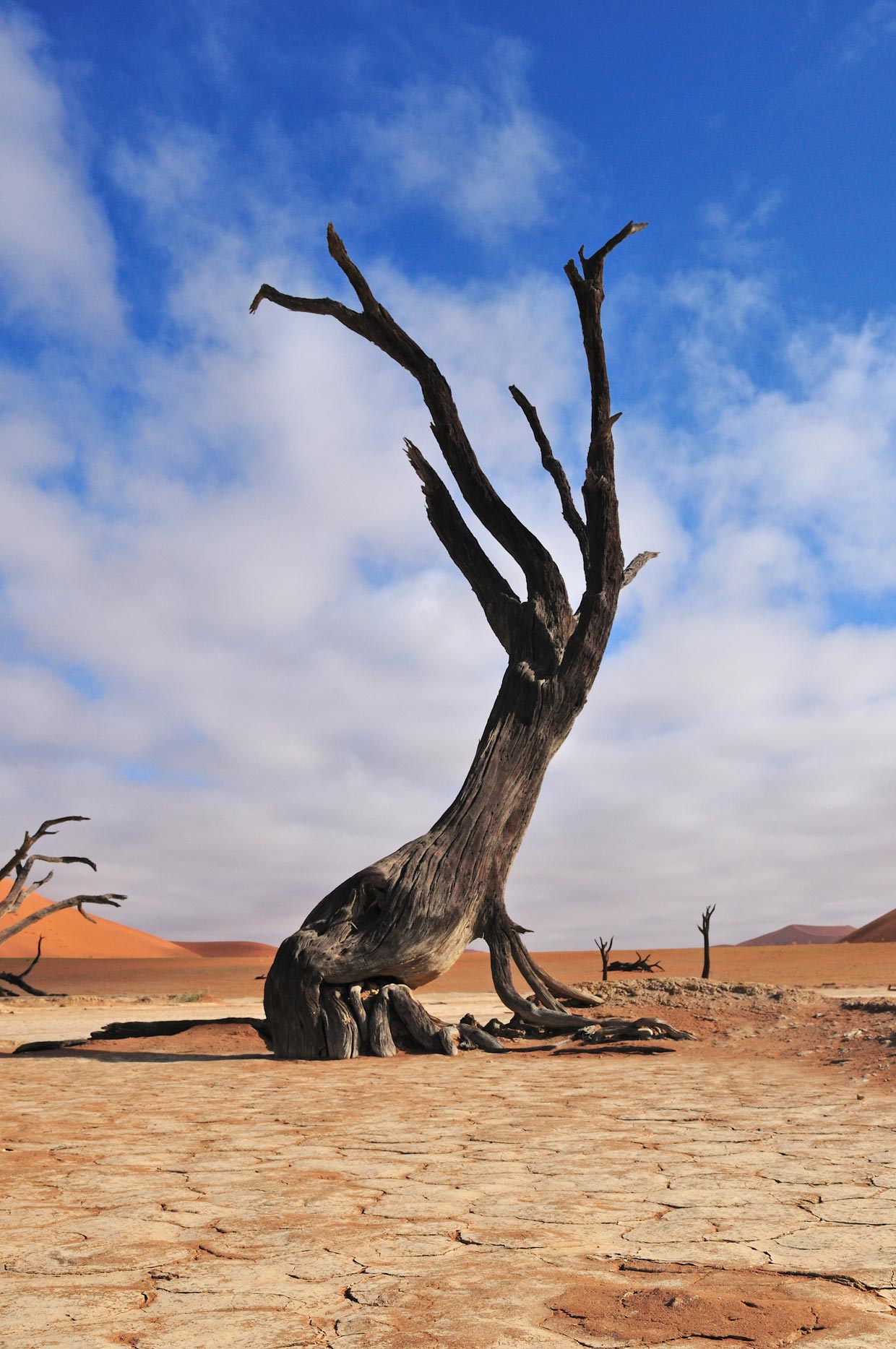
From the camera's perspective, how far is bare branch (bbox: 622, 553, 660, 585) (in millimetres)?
10969

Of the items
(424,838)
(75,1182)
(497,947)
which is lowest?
(75,1182)

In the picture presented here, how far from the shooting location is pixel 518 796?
9836 millimetres

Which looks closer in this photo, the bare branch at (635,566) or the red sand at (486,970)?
the bare branch at (635,566)

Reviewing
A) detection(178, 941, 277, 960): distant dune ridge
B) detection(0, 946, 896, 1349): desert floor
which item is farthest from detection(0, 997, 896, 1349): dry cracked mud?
detection(178, 941, 277, 960): distant dune ridge

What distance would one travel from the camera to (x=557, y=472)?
10.9 metres

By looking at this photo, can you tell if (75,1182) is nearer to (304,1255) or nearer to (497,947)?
(304,1255)

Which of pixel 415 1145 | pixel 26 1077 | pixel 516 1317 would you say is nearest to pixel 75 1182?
pixel 415 1145

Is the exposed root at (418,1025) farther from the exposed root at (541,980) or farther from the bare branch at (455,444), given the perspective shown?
the bare branch at (455,444)

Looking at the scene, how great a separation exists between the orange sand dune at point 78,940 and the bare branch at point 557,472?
47207 millimetres

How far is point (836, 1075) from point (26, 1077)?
5.74 metres

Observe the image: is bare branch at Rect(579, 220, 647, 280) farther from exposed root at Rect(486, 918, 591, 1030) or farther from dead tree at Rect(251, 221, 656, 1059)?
exposed root at Rect(486, 918, 591, 1030)

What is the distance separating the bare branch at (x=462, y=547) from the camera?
35.9ft

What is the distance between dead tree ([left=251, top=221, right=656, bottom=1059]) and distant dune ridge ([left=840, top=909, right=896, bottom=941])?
174 ft

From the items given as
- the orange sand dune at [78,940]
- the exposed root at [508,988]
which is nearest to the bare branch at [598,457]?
the exposed root at [508,988]
